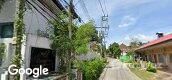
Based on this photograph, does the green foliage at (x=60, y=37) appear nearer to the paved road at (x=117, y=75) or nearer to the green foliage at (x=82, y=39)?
the green foliage at (x=82, y=39)

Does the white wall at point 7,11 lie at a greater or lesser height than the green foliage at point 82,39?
greater

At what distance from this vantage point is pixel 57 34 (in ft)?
71.1

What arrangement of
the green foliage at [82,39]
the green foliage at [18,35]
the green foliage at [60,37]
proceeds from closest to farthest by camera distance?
1. the green foliage at [18,35]
2. the green foliage at [60,37]
3. the green foliage at [82,39]

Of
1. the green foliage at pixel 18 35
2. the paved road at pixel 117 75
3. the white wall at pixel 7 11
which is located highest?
the white wall at pixel 7 11

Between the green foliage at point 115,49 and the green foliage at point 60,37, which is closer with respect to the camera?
the green foliage at point 60,37

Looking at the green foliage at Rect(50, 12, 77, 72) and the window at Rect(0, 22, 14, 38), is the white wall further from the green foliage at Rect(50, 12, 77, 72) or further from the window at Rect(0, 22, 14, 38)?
the green foliage at Rect(50, 12, 77, 72)

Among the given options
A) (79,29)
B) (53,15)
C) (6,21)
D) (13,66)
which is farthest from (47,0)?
(13,66)

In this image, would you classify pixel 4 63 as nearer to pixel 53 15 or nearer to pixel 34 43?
pixel 34 43

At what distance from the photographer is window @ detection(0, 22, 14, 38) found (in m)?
17.3

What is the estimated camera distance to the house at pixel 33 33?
15.7 meters

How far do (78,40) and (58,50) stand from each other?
3.39m

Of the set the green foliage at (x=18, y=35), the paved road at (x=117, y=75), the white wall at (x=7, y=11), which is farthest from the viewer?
the paved road at (x=117, y=75)

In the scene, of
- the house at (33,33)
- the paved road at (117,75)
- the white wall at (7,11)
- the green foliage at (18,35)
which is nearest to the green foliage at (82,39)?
the house at (33,33)

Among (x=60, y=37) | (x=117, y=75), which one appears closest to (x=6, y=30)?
(x=60, y=37)
